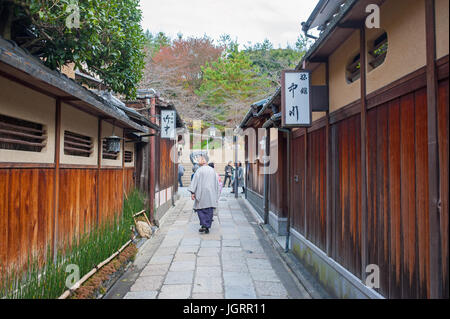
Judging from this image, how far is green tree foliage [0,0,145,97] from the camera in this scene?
3955mm

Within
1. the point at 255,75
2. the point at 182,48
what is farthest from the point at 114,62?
the point at 182,48

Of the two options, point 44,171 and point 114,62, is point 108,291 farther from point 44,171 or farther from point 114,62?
point 114,62

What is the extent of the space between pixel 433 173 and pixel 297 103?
3085 mm

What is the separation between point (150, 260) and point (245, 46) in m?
32.3

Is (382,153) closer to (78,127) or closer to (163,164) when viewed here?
(78,127)

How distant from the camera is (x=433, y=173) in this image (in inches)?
100

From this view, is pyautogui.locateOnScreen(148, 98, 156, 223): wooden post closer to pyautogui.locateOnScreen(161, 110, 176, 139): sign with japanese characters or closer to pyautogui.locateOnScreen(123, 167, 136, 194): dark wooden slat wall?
pyautogui.locateOnScreen(123, 167, 136, 194): dark wooden slat wall

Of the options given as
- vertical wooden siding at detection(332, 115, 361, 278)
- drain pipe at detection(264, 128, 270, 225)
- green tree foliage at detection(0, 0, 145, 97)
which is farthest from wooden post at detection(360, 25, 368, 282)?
drain pipe at detection(264, 128, 270, 225)

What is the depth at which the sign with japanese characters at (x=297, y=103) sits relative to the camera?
17.6 ft

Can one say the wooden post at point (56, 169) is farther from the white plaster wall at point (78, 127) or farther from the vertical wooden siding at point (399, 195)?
the vertical wooden siding at point (399, 195)

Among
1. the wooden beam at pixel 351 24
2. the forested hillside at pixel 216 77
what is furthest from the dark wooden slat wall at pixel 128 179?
the forested hillside at pixel 216 77

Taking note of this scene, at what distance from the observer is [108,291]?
5031 mm

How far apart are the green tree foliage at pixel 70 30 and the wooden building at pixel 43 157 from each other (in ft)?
1.29

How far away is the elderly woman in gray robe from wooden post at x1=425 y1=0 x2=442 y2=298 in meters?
6.97
